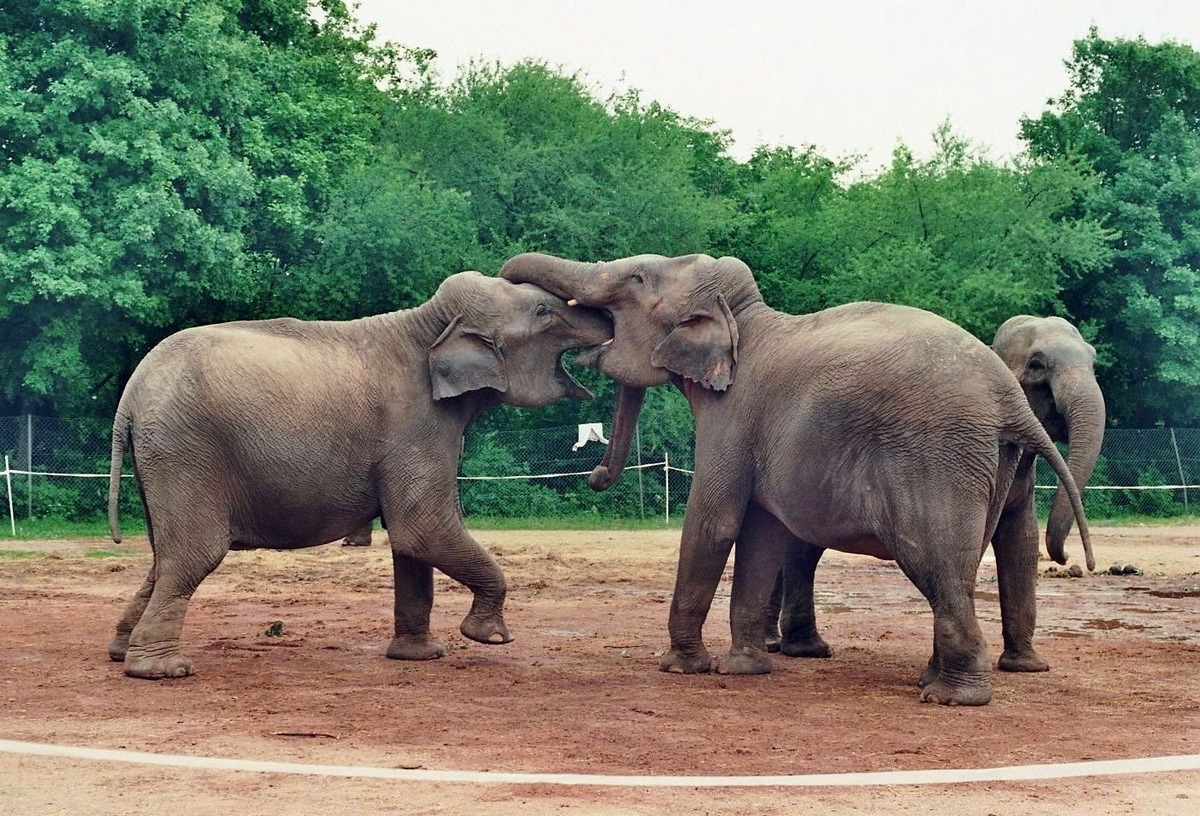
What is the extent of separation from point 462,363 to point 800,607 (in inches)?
127

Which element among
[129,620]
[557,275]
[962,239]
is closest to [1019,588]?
[557,275]

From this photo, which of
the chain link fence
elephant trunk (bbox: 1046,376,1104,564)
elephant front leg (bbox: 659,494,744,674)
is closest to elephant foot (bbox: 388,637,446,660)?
elephant front leg (bbox: 659,494,744,674)

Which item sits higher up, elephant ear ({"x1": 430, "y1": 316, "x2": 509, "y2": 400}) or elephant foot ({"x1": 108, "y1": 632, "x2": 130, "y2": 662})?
elephant ear ({"x1": 430, "y1": 316, "x2": 509, "y2": 400})

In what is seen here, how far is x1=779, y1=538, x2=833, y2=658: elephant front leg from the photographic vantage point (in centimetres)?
1283

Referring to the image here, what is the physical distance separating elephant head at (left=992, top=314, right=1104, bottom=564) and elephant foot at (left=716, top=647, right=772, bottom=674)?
2681 mm

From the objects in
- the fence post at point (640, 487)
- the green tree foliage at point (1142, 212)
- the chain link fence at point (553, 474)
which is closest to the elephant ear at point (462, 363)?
the chain link fence at point (553, 474)

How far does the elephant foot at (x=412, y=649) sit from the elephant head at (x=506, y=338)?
1876 millimetres

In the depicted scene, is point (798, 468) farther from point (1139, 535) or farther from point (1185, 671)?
point (1139, 535)

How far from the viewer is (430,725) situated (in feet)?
31.3

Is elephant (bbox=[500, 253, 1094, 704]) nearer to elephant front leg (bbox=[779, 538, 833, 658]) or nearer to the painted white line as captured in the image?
elephant front leg (bbox=[779, 538, 833, 658])

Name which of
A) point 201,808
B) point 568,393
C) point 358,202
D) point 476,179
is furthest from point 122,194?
point 201,808

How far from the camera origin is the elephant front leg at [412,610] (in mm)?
12344

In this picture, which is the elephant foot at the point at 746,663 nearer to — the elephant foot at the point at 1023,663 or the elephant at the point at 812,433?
the elephant at the point at 812,433

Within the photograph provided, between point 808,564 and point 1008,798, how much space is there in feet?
17.9
